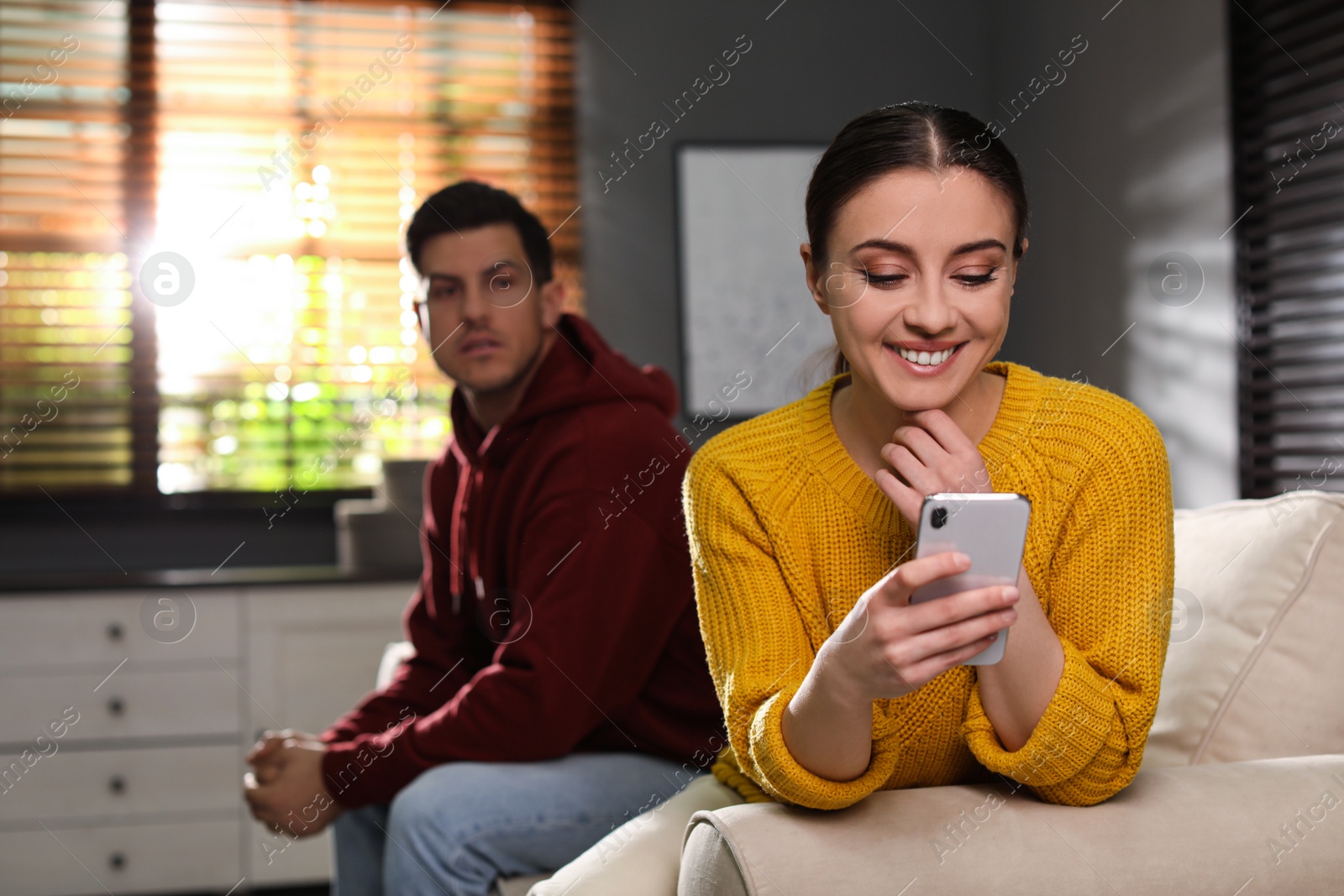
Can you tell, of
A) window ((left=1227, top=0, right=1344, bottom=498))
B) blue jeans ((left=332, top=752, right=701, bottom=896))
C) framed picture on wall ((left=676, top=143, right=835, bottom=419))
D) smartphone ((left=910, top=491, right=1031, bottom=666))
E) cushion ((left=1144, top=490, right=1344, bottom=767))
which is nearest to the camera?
smartphone ((left=910, top=491, right=1031, bottom=666))

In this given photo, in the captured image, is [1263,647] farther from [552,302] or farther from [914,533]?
[552,302]

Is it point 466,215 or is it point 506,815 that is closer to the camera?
point 506,815

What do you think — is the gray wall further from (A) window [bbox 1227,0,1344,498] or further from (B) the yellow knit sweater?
(B) the yellow knit sweater

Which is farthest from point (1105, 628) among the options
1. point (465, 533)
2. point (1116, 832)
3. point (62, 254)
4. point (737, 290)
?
point (62, 254)

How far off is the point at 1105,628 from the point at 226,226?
279cm

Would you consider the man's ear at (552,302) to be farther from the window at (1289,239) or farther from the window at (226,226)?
the window at (226,226)

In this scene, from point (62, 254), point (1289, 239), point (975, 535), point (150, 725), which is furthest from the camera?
point (62, 254)

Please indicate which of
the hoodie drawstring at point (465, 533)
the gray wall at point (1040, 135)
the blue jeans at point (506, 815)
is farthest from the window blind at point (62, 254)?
the blue jeans at point (506, 815)

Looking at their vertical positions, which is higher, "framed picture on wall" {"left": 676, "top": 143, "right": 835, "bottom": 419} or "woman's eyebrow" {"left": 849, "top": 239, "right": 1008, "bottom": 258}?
"framed picture on wall" {"left": 676, "top": 143, "right": 835, "bottom": 419}

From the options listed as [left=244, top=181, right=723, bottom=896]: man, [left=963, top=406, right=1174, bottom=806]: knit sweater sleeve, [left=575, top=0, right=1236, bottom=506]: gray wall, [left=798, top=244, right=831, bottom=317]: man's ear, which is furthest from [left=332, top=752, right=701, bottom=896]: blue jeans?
[left=575, top=0, right=1236, bottom=506]: gray wall

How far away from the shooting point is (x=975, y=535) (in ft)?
2.39

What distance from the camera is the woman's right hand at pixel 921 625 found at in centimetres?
72

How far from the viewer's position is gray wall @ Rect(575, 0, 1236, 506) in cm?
252

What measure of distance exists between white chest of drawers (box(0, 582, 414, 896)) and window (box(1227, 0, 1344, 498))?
2042mm
